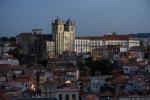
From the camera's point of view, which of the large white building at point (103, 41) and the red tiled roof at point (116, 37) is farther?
the red tiled roof at point (116, 37)

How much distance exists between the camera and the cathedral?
48.2ft

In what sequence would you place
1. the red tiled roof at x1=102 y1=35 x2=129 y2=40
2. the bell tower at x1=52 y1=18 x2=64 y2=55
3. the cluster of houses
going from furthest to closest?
the red tiled roof at x1=102 y1=35 x2=129 y2=40 < the bell tower at x1=52 y1=18 x2=64 y2=55 < the cluster of houses

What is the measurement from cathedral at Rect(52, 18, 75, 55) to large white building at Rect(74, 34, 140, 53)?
27 centimetres

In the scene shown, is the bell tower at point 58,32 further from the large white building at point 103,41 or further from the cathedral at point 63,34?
the large white building at point 103,41

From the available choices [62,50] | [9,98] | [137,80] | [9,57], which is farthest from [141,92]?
[62,50]

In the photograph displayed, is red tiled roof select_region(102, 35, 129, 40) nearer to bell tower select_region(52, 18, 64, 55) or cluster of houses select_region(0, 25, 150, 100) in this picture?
cluster of houses select_region(0, 25, 150, 100)

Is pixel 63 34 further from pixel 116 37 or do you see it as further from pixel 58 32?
pixel 116 37

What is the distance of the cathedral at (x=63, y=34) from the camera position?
1469 cm

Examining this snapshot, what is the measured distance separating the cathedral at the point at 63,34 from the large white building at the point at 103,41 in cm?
27

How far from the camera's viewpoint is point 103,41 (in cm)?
1602

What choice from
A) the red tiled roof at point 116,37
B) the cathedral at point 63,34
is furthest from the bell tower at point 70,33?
the red tiled roof at point 116,37

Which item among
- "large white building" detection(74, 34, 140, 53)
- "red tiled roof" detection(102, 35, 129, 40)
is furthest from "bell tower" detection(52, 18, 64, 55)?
"red tiled roof" detection(102, 35, 129, 40)

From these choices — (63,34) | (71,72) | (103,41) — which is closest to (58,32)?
(63,34)

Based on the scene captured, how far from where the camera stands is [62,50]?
573 inches
